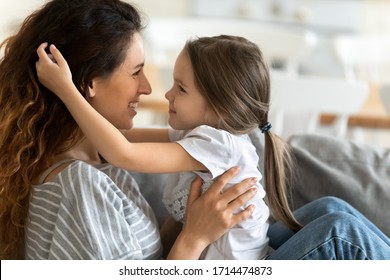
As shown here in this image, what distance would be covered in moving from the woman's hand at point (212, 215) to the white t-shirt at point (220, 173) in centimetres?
2

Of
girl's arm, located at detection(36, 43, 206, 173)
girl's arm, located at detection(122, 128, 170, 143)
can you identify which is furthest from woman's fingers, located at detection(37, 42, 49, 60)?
girl's arm, located at detection(122, 128, 170, 143)

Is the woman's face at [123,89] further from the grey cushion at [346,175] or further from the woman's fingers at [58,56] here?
the grey cushion at [346,175]

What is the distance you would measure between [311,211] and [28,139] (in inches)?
26.2

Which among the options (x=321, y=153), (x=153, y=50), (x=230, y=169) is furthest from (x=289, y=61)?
(x=230, y=169)

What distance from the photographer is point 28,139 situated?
4.29 feet

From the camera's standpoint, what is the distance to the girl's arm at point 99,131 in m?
Result: 1.21

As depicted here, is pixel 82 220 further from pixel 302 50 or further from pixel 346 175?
pixel 302 50

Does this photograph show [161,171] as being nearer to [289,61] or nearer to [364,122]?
[364,122]

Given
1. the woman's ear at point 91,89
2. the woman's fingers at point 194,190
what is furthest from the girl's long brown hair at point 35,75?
the woman's fingers at point 194,190

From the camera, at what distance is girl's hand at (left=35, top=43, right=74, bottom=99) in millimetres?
1215

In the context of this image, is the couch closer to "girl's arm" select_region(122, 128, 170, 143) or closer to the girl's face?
"girl's arm" select_region(122, 128, 170, 143)

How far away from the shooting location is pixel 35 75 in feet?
4.23

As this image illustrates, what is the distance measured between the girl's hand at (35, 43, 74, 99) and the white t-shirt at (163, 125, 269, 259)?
0.25 m

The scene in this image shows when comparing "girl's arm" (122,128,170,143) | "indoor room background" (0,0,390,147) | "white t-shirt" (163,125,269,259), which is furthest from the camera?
"indoor room background" (0,0,390,147)
